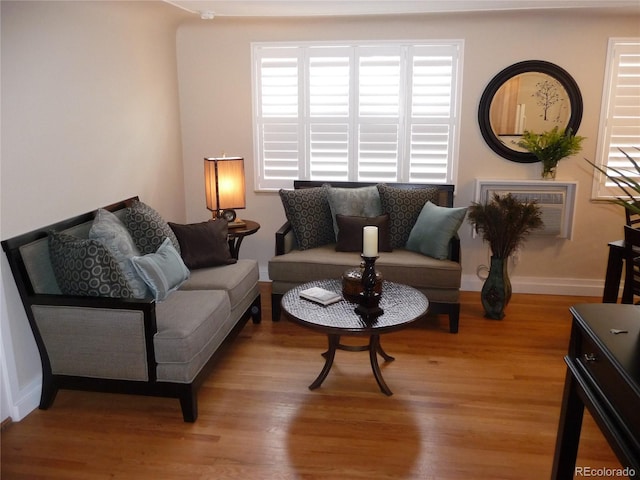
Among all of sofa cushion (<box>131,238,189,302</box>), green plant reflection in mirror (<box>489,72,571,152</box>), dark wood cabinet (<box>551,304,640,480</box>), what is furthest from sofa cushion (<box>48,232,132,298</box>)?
green plant reflection in mirror (<box>489,72,571,152</box>)

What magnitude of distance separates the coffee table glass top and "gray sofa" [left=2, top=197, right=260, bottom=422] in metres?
0.53

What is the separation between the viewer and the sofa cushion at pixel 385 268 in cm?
368

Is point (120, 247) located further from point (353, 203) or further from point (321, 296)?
point (353, 203)

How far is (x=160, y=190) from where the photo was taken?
437 centimetres

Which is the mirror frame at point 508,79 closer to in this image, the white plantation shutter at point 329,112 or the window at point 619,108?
the window at point 619,108

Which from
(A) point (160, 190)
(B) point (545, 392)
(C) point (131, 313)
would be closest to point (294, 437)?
(C) point (131, 313)

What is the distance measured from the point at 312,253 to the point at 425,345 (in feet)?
3.58

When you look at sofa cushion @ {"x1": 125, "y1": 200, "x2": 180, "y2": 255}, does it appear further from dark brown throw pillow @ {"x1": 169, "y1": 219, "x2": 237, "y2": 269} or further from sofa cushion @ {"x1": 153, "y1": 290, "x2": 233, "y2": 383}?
sofa cushion @ {"x1": 153, "y1": 290, "x2": 233, "y2": 383}

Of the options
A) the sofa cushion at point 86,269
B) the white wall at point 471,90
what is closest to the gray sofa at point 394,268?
the white wall at point 471,90

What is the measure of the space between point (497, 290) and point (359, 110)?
193 cm

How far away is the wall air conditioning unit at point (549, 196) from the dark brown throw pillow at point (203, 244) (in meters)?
2.26

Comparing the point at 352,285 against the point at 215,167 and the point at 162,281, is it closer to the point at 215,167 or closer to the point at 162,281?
the point at 162,281

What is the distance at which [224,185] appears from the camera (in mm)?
4102

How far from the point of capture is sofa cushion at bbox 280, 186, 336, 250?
13.5 feet
